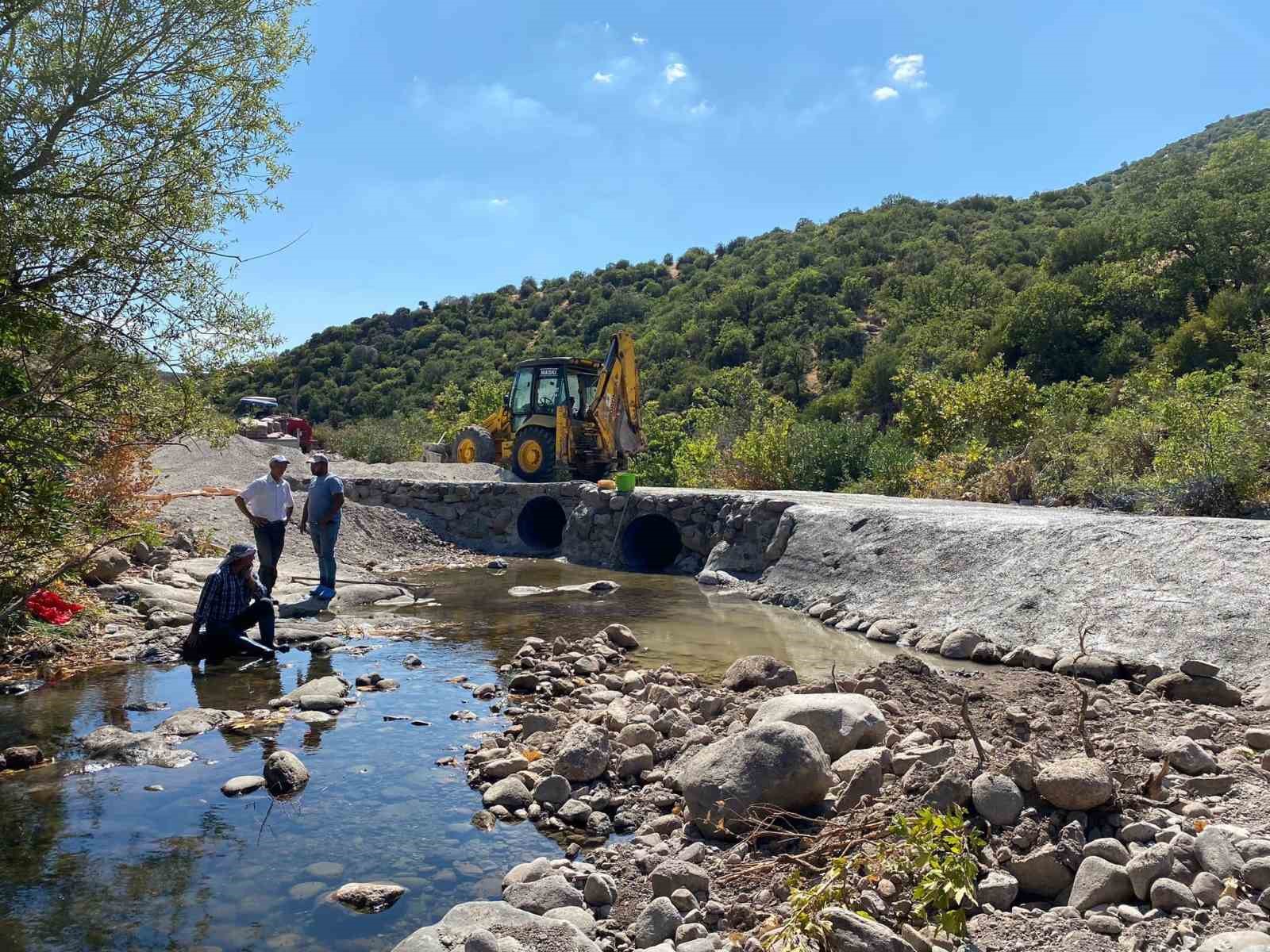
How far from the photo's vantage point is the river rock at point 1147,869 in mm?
3432

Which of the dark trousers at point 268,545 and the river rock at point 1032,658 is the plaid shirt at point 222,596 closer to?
the dark trousers at point 268,545

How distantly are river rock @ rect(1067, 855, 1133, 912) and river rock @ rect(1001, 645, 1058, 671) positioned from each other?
437 centimetres

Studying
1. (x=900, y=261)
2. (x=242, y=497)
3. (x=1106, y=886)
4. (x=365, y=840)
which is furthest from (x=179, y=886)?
(x=900, y=261)

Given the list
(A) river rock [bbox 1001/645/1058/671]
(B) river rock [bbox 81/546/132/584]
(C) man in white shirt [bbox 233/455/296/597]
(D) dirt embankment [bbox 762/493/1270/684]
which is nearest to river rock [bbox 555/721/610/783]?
(A) river rock [bbox 1001/645/1058/671]

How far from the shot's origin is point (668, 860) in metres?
4.01

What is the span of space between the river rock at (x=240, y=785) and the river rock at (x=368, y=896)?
4.48ft

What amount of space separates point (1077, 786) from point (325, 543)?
8.52 metres

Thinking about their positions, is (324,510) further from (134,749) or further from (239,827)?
(239,827)

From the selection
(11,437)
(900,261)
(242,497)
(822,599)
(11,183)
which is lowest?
(822,599)

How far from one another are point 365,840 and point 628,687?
315 centimetres

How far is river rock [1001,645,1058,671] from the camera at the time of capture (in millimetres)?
7641

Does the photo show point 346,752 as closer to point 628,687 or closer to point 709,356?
point 628,687

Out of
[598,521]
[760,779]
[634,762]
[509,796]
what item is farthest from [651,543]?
[760,779]

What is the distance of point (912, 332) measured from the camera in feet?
120
